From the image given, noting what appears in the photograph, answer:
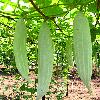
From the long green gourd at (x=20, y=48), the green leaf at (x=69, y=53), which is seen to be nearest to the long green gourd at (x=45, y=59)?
the long green gourd at (x=20, y=48)

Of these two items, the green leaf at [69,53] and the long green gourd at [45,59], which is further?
the green leaf at [69,53]

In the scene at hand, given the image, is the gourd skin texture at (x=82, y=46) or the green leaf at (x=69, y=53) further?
the green leaf at (x=69, y=53)

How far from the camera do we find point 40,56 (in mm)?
901

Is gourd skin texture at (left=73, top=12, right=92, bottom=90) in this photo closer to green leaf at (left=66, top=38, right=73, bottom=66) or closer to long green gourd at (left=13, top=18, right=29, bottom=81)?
long green gourd at (left=13, top=18, right=29, bottom=81)

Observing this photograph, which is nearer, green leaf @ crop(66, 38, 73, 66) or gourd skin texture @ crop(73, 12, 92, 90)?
gourd skin texture @ crop(73, 12, 92, 90)

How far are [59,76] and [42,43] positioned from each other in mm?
10224

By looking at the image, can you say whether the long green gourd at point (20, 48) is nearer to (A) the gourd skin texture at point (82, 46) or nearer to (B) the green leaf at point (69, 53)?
(A) the gourd skin texture at point (82, 46)

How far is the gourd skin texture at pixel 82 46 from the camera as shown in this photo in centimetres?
85

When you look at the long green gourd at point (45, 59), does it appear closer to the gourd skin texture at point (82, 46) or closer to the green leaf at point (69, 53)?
the gourd skin texture at point (82, 46)

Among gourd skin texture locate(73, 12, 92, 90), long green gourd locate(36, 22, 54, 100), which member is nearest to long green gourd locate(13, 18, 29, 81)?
long green gourd locate(36, 22, 54, 100)

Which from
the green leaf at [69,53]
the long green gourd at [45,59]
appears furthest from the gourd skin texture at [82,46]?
the green leaf at [69,53]

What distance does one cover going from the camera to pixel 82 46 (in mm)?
878

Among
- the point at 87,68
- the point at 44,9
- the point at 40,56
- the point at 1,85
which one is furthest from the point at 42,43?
the point at 1,85

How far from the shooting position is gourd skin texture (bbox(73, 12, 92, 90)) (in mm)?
851
